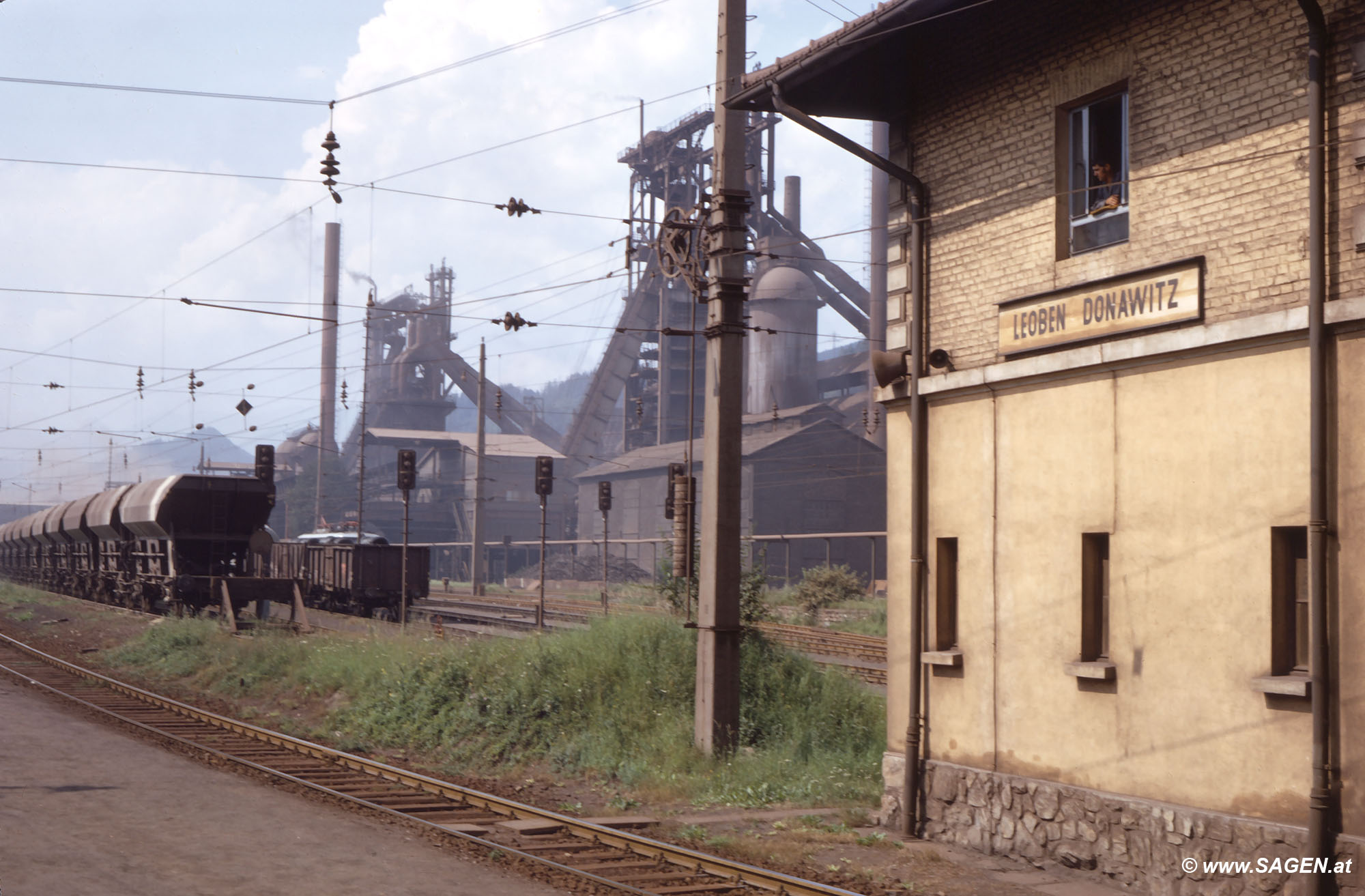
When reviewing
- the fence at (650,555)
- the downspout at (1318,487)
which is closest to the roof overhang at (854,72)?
the downspout at (1318,487)

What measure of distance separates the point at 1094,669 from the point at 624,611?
11570 millimetres

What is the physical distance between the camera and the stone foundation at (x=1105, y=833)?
7.49 meters

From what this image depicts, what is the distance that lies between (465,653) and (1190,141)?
36.9 ft

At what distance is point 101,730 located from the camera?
50.8 ft

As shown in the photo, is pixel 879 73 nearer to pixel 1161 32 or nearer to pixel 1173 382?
pixel 1161 32

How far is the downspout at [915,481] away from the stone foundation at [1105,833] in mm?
133

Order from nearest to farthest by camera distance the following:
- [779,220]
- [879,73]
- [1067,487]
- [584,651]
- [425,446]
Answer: [1067,487] < [879,73] < [584,651] < [779,220] < [425,446]

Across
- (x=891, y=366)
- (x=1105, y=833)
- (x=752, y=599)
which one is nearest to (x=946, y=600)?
(x=891, y=366)

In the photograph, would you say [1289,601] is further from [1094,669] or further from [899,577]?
[899,577]

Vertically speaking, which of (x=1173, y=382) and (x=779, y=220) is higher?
(x=779, y=220)

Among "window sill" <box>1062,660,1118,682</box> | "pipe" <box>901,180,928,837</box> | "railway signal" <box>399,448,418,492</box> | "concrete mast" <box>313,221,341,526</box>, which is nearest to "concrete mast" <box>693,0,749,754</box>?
"pipe" <box>901,180,928,837</box>

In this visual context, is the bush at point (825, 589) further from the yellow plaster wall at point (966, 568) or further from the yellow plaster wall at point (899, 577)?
the yellow plaster wall at point (966, 568)

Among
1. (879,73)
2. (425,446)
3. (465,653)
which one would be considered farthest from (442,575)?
(879,73)

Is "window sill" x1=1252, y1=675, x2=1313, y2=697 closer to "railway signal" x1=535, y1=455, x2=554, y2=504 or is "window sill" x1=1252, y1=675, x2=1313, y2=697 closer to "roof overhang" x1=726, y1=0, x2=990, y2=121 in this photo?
"roof overhang" x1=726, y1=0, x2=990, y2=121
